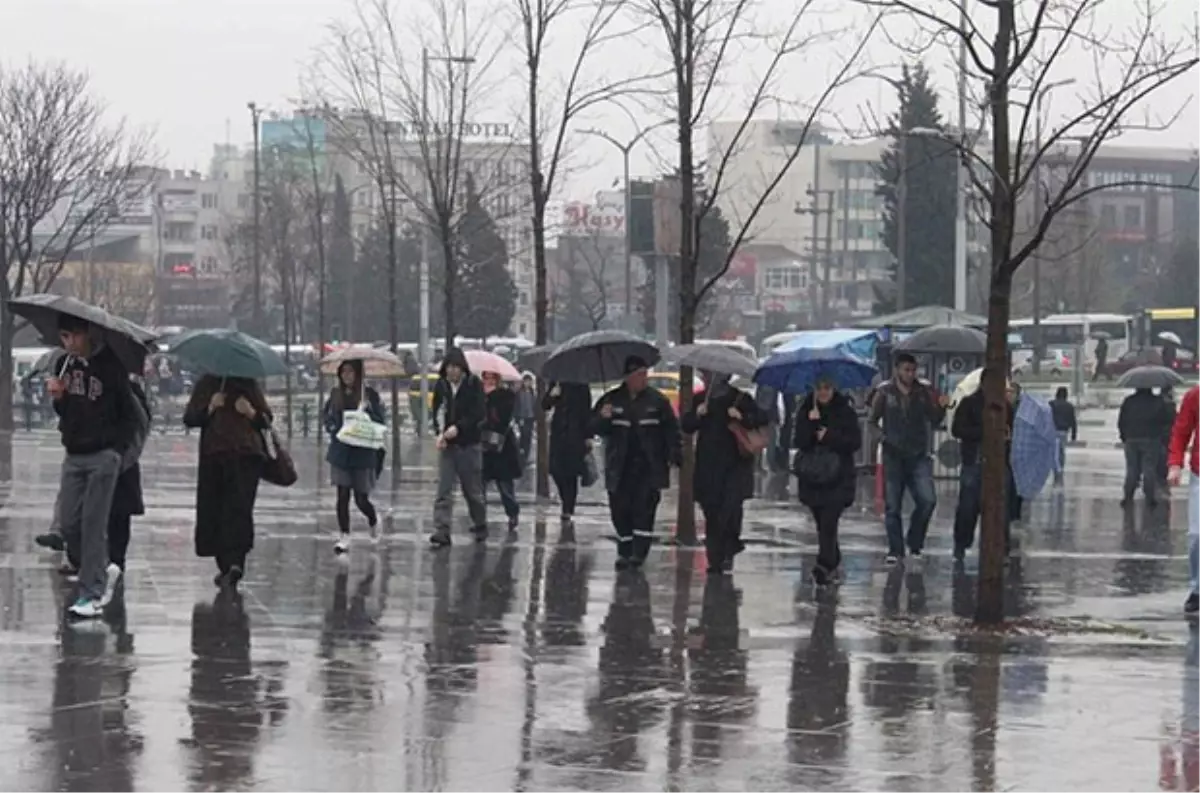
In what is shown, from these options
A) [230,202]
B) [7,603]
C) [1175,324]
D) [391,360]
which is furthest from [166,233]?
[7,603]

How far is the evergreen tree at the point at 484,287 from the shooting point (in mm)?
53219

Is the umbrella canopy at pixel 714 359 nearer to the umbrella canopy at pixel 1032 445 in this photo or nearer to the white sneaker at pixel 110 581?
the umbrella canopy at pixel 1032 445

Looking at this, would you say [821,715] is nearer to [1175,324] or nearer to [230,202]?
[1175,324]

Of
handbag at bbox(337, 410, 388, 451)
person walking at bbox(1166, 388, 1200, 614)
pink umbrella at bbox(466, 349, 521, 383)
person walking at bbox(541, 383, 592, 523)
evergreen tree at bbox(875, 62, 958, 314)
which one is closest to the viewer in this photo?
person walking at bbox(1166, 388, 1200, 614)

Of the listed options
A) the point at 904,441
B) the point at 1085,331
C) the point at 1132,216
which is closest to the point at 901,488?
the point at 904,441

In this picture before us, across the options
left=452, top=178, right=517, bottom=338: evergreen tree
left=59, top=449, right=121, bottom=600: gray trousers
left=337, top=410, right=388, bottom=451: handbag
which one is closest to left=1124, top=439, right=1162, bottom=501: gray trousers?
left=337, top=410, right=388, bottom=451: handbag

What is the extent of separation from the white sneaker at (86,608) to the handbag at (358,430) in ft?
17.2

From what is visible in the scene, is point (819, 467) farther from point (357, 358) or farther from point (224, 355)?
point (357, 358)

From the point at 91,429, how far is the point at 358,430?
536 cm

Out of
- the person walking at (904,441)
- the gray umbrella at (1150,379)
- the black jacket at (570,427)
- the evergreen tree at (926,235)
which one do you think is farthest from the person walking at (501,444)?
the evergreen tree at (926,235)

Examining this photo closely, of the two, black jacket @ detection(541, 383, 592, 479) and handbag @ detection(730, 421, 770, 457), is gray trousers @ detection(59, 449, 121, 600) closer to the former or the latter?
handbag @ detection(730, 421, 770, 457)

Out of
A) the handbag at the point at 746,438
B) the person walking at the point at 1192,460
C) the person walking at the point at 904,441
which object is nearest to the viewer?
the person walking at the point at 1192,460

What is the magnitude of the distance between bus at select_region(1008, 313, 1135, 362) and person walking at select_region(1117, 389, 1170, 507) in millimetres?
53981

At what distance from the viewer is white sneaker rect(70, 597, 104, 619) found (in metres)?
→ 12.8
